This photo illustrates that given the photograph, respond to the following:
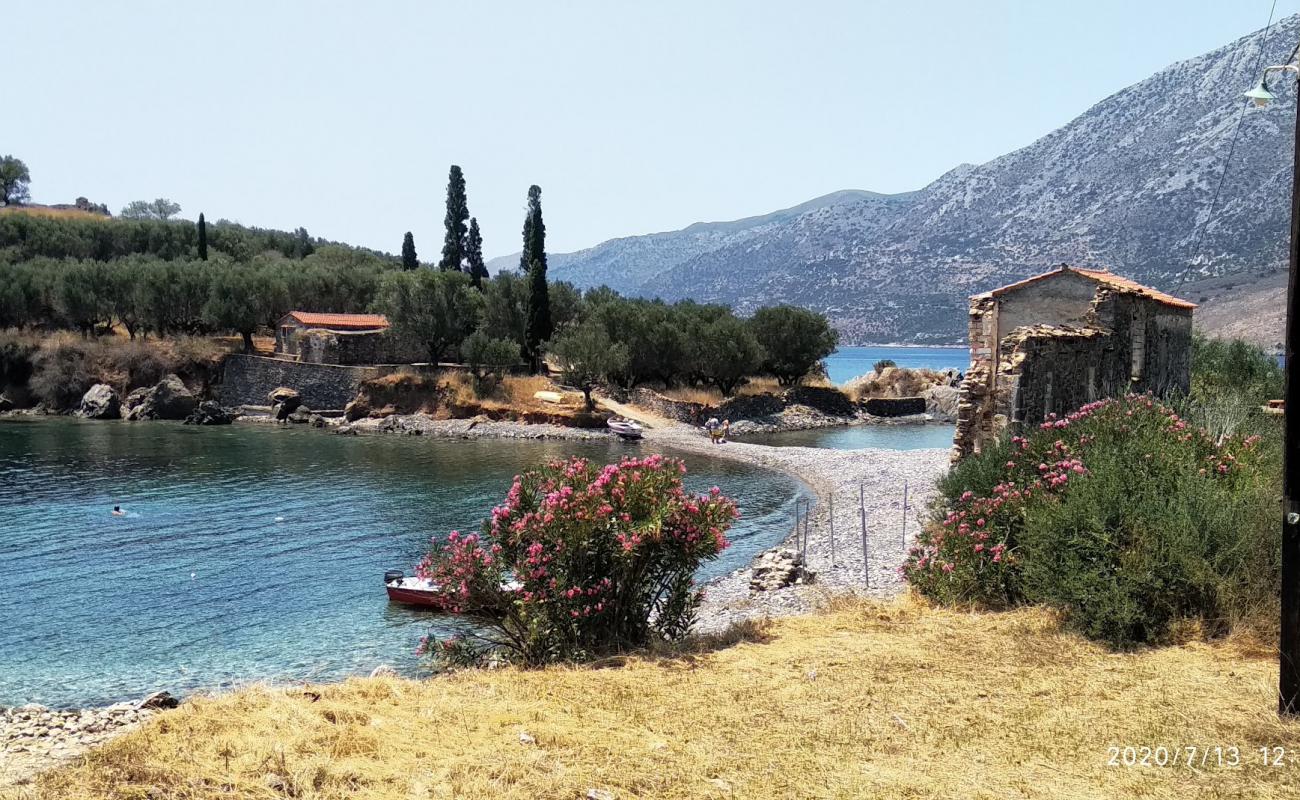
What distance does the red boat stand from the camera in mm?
19578

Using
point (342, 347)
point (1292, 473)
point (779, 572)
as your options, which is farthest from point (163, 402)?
point (1292, 473)

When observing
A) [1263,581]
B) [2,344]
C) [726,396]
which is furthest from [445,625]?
[2,344]

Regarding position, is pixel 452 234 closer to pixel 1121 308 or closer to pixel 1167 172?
pixel 1121 308

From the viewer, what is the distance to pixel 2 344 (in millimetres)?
63219

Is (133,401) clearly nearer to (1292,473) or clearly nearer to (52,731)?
(52,731)

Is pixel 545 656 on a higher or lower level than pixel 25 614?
higher

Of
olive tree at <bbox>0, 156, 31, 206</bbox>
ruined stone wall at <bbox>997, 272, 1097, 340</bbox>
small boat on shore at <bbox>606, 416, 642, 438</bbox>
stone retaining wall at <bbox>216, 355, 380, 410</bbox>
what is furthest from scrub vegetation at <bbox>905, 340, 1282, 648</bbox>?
olive tree at <bbox>0, 156, 31, 206</bbox>

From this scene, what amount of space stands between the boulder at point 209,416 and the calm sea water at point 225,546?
9277 millimetres

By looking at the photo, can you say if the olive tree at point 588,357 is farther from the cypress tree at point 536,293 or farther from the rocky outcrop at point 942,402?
the rocky outcrop at point 942,402

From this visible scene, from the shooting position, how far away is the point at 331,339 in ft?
201

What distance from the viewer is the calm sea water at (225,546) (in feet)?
54.1

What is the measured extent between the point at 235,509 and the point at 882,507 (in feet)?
70.7

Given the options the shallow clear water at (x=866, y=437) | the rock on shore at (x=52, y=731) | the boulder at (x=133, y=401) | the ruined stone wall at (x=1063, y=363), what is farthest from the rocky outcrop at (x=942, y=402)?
the rock on shore at (x=52, y=731)

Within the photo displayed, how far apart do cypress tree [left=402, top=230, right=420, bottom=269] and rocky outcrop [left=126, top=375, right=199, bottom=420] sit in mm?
20039
